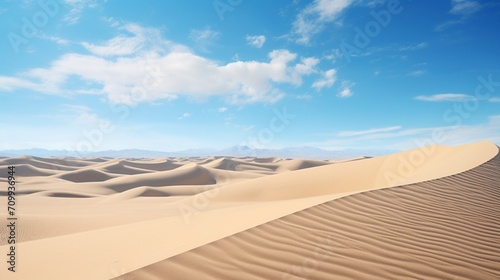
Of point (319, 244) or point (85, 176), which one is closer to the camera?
point (319, 244)

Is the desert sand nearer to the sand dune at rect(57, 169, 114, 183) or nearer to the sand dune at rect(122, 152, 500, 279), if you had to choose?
the sand dune at rect(122, 152, 500, 279)

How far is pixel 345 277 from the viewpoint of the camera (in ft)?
9.73

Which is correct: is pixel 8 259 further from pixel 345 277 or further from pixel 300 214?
pixel 345 277

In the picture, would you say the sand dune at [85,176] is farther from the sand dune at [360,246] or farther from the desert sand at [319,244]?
the sand dune at [360,246]

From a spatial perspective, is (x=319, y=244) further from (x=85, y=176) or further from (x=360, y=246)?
(x=85, y=176)

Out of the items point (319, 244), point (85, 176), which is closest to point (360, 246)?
point (319, 244)

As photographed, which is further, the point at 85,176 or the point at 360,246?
the point at 85,176

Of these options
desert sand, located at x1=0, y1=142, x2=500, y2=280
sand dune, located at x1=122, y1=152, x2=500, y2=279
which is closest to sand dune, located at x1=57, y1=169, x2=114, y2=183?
desert sand, located at x1=0, y1=142, x2=500, y2=280

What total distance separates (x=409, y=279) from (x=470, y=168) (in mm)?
7847

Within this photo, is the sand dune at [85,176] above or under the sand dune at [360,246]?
under

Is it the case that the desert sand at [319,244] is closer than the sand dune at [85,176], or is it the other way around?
the desert sand at [319,244]

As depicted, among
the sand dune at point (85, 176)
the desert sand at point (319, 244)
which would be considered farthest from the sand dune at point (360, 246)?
the sand dune at point (85, 176)

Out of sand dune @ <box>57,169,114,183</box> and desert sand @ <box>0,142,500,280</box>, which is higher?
desert sand @ <box>0,142,500,280</box>

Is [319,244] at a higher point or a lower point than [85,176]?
higher
